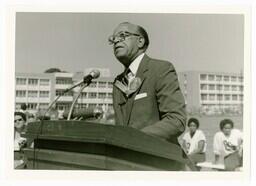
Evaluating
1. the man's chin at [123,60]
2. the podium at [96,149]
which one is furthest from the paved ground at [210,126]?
the man's chin at [123,60]

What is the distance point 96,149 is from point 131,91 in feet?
0.99

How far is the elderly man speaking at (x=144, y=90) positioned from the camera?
1.79m

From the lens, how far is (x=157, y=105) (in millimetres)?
1799

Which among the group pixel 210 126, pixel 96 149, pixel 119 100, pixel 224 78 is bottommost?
pixel 96 149

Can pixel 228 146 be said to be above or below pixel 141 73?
below

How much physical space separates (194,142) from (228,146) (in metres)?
0.16

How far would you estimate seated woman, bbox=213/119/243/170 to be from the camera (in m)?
1.83

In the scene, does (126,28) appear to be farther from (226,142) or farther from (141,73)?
(226,142)

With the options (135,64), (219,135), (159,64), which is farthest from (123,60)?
(219,135)

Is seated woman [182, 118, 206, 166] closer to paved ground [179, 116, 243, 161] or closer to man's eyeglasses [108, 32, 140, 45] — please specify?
paved ground [179, 116, 243, 161]

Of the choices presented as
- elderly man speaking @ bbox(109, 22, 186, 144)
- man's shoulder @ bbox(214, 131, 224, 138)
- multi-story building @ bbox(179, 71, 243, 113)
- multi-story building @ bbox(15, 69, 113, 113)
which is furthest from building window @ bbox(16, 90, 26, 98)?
man's shoulder @ bbox(214, 131, 224, 138)

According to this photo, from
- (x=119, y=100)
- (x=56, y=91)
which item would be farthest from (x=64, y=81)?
(x=119, y=100)

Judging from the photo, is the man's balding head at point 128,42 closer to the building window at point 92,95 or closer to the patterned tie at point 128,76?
the patterned tie at point 128,76
